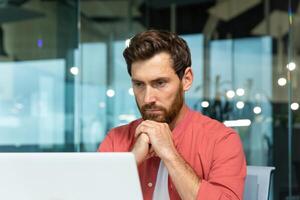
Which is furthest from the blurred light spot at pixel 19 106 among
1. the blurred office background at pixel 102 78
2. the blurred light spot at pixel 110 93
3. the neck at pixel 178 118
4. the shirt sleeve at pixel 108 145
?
the neck at pixel 178 118

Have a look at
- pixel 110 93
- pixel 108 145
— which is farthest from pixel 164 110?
pixel 110 93

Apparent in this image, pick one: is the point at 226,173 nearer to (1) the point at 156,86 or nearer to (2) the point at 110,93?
(1) the point at 156,86

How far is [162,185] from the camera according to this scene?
1229 mm

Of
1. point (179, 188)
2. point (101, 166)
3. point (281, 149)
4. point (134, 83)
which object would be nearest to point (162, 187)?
point (179, 188)

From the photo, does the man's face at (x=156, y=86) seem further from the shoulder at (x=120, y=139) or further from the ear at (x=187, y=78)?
the shoulder at (x=120, y=139)

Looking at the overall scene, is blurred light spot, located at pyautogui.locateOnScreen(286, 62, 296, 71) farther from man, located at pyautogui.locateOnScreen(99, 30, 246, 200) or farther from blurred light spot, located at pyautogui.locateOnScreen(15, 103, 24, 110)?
man, located at pyautogui.locateOnScreen(99, 30, 246, 200)

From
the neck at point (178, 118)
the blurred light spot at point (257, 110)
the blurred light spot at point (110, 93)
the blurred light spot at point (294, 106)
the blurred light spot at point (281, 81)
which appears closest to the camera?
the neck at point (178, 118)

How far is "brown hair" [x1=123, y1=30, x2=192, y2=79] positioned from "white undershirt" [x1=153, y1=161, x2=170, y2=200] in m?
0.25

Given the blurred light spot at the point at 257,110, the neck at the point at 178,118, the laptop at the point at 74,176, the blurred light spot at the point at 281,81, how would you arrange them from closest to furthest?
the laptop at the point at 74,176
the neck at the point at 178,118
the blurred light spot at the point at 281,81
the blurred light spot at the point at 257,110

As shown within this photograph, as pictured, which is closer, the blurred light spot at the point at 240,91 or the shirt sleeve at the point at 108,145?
the shirt sleeve at the point at 108,145

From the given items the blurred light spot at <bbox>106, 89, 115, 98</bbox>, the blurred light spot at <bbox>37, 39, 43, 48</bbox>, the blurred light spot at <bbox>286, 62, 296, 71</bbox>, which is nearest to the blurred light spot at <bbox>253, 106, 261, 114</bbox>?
the blurred light spot at <bbox>286, 62, 296, 71</bbox>

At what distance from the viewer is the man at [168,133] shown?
118 centimetres

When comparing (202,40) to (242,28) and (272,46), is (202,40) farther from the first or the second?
(272,46)

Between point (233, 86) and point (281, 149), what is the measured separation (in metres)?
0.79
